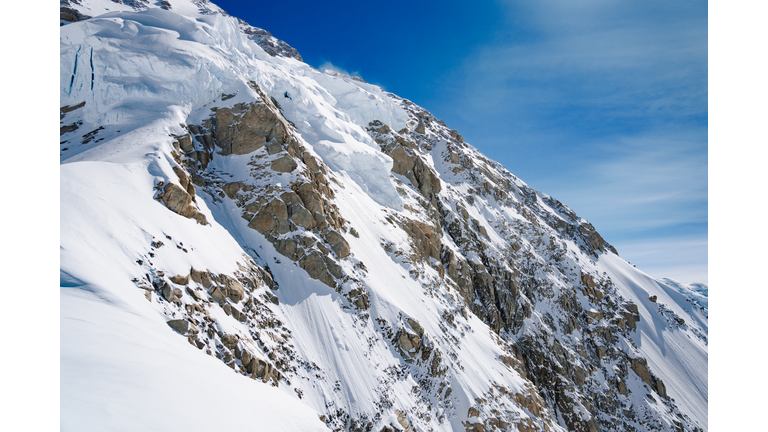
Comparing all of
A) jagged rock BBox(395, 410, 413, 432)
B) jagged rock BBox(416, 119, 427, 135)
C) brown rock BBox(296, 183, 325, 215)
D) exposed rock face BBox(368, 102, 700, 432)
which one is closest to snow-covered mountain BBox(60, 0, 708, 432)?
brown rock BBox(296, 183, 325, 215)

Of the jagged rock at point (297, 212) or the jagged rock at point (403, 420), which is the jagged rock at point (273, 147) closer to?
the jagged rock at point (297, 212)

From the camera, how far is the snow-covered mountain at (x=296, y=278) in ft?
29.2

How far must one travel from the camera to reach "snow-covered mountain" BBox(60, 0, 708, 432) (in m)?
8.91

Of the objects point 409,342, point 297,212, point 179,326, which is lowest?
point 409,342

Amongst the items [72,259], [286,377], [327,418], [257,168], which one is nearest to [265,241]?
[257,168]

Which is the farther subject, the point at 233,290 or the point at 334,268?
the point at 334,268

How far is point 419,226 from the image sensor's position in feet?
136

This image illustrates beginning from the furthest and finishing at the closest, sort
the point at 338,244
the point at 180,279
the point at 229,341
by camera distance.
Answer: the point at 338,244
the point at 229,341
the point at 180,279

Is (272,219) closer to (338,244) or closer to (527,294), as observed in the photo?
(338,244)

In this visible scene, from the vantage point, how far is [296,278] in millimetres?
25734

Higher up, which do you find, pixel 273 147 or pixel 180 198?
pixel 273 147

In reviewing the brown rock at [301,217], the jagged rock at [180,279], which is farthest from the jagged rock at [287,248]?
the jagged rock at [180,279]

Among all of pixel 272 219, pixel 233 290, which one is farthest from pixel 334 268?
pixel 233 290

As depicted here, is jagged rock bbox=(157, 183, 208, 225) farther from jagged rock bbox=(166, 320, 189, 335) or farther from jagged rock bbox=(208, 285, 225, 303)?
jagged rock bbox=(166, 320, 189, 335)
